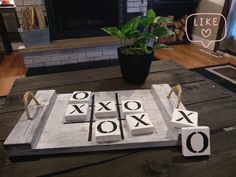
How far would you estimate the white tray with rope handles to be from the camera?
0.61m

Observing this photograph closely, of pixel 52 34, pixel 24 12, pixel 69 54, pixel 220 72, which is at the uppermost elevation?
pixel 24 12

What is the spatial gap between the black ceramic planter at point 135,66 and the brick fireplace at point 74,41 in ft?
5.42

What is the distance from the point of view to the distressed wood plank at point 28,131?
1.94ft

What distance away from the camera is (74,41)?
2.54 meters

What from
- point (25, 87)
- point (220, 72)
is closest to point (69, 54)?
point (25, 87)

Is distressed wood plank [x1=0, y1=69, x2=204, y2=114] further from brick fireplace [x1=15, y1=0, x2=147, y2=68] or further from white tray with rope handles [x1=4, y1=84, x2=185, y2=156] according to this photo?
brick fireplace [x1=15, y1=0, x2=147, y2=68]

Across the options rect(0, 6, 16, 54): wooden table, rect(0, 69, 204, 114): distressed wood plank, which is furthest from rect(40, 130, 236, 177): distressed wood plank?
rect(0, 6, 16, 54): wooden table

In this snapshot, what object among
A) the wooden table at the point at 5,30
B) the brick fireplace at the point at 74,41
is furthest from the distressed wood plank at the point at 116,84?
the wooden table at the point at 5,30

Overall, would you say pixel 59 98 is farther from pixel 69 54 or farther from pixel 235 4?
pixel 235 4

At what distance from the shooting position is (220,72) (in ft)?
7.89

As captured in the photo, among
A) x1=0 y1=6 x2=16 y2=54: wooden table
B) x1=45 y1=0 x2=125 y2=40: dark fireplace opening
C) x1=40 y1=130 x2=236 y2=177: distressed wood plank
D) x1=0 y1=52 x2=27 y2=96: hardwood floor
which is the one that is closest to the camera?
x1=40 y1=130 x2=236 y2=177: distressed wood plank

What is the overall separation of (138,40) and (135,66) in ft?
0.39

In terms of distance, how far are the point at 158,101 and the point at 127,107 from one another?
14 cm

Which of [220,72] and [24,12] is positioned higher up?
[24,12]
